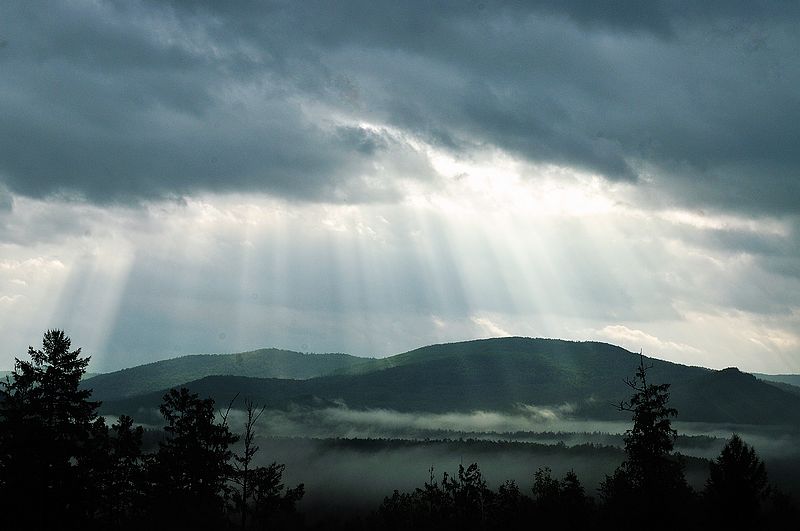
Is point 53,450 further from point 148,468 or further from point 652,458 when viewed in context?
point 652,458

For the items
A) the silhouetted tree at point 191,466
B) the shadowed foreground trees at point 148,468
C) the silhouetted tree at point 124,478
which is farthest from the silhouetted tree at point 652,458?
the silhouetted tree at point 124,478

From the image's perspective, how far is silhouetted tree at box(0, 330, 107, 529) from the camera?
4934 cm

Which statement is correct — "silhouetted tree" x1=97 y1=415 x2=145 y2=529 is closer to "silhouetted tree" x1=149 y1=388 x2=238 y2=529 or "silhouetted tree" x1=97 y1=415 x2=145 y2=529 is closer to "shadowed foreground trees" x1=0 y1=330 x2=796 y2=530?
"shadowed foreground trees" x1=0 y1=330 x2=796 y2=530

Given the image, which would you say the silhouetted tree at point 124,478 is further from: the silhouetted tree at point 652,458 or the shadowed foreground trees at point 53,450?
the silhouetted tree at point 652,458

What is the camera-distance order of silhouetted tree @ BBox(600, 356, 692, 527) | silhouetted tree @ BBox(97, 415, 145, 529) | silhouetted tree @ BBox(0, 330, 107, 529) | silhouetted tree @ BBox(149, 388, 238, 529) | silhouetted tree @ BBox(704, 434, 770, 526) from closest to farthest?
1. silhouetted tree @ BBox(0, 330, 107, 529)
2. silhouetted tree @ BBox(600, 356, 692, 527)
3. silhouetted tree @ BBox(97, 415, 145, 529)
4. silhouetted tree @ BBox(149, 388, 238, 529)
5. silhouetted tree @ BBox(704, 434, 770, 526)

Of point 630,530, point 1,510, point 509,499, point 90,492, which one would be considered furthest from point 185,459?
point 509,499

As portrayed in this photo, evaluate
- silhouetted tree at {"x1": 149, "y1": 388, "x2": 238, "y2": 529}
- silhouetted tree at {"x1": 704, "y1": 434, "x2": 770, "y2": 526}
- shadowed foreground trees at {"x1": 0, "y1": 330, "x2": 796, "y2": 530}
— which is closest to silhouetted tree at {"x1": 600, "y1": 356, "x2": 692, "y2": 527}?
shadowed foreground trees at {"x1": 0, "y1": 330, "x2": 796, "y2": 530}

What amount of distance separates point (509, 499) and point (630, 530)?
86.0 m

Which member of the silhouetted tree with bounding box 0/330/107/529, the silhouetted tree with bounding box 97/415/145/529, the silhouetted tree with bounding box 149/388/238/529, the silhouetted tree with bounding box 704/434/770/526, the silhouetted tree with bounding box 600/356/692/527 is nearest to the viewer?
the silhouetted tree with bounding box 0/330/107/529

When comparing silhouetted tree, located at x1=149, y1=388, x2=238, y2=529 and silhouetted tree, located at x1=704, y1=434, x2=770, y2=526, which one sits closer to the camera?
silhouetted tree, located at x1=149, y1=388, x2=238, y2=529

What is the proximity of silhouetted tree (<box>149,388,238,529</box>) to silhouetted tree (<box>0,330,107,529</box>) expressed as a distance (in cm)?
1256

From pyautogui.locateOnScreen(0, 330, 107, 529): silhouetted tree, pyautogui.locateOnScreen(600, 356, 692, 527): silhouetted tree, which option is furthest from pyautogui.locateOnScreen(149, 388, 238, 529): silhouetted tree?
pyautogui.locateOnScreen(600, 356, 692, 527): silhouetted tree

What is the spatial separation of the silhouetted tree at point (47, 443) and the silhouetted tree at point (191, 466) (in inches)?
494

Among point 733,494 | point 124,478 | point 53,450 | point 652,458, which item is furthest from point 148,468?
point 733,494
